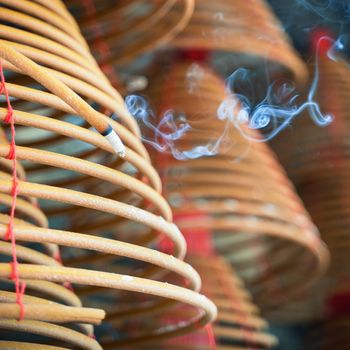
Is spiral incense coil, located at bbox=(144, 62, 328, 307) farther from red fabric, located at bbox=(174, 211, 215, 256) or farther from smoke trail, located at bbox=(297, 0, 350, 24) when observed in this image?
smoke trail, located at bbox=(297, 0, 350, 24)

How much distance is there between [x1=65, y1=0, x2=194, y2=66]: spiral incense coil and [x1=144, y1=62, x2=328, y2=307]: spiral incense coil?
17cm

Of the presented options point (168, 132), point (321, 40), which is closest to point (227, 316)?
point (168, 132)

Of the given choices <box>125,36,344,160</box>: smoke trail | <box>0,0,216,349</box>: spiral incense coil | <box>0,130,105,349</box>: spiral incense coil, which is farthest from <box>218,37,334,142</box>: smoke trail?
<box>0,130,105,349</box>: spiral incense coil

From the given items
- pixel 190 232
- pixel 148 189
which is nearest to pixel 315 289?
pixel 190 232

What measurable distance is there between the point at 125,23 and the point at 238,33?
28cm

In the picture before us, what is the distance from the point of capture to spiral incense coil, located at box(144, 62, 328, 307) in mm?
1234

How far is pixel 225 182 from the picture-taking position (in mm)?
1268

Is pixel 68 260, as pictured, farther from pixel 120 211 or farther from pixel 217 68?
pixel 217 68

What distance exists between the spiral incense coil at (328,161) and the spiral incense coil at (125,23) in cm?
44

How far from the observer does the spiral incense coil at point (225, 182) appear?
1234mm

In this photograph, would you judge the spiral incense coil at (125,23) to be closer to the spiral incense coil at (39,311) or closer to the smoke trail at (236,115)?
the smoke trail at (236,115)

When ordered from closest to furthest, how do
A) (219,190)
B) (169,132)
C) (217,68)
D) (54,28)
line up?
(54,28) → (219,190) → (169,132) → (217,68)

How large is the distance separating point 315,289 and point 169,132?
0.58 m

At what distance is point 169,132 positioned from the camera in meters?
1.35
